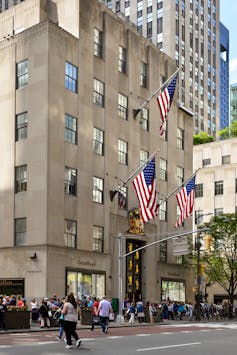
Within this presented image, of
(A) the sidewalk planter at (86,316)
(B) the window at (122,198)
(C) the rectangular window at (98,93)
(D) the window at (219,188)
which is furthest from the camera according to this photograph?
(D) the window at (219,188)

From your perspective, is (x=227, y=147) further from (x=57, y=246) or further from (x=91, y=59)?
(x=57, y=246)

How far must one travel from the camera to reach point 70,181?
4747 centimetres

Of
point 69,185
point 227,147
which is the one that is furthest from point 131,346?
point 227,147

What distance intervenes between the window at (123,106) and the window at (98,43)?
13.2 ft

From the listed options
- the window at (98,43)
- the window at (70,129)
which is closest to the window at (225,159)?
the window at (98,43)

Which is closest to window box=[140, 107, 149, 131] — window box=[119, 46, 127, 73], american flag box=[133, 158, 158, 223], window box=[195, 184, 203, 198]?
window box=[119, 46, 127, 73]

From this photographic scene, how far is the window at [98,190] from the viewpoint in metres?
50.0

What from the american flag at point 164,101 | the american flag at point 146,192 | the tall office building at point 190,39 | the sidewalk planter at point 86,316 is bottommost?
the sidewalk planter at point 86,316

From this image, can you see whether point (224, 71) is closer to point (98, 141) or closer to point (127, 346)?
point (98, 141)

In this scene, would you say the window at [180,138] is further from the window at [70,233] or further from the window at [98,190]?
the window at [70,233]

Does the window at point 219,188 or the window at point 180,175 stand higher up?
the window at point 219,188

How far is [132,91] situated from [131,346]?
36.1m

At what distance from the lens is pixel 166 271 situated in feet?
192

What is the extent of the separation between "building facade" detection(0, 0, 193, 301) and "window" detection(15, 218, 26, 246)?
7 centimetres
